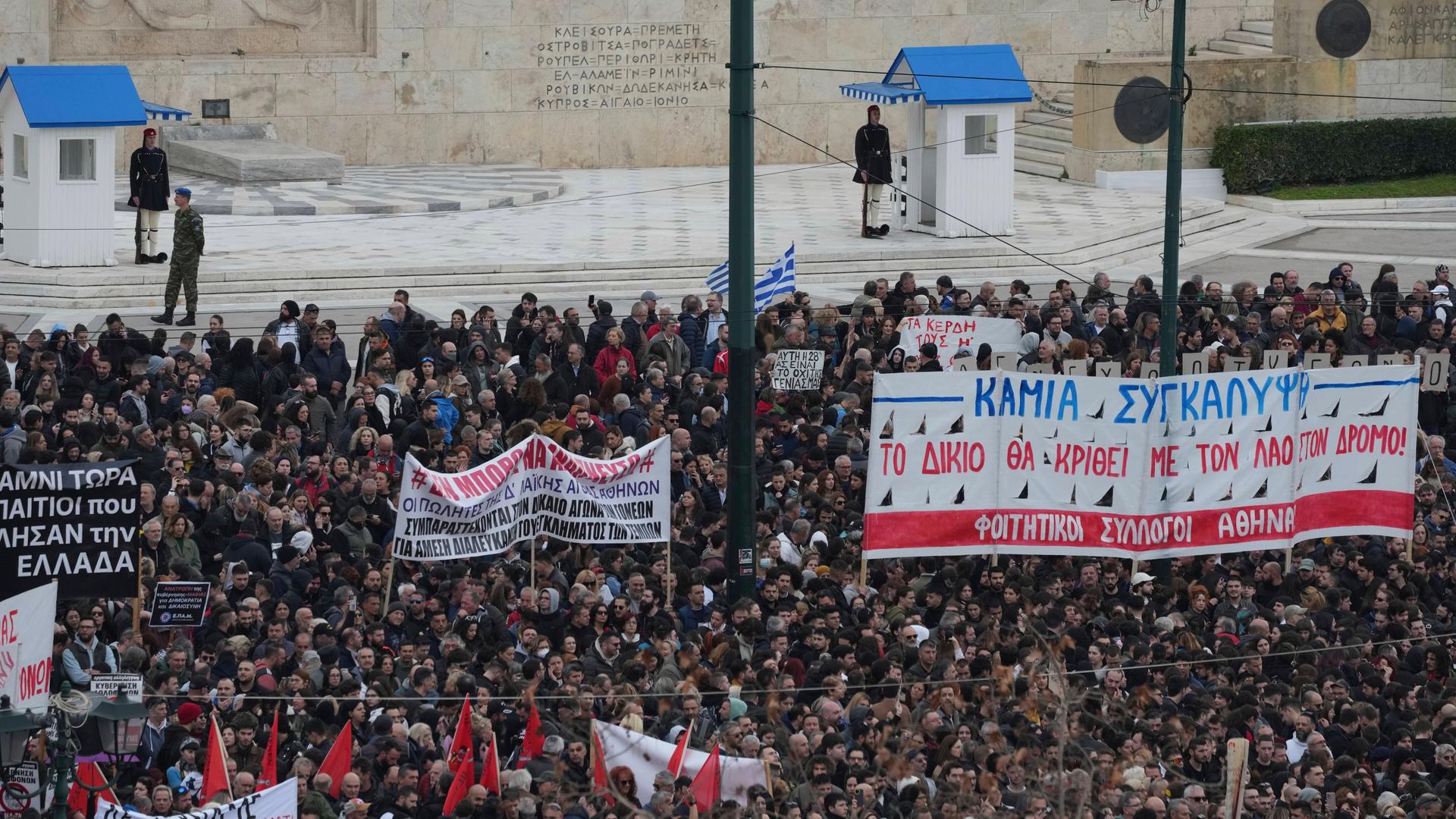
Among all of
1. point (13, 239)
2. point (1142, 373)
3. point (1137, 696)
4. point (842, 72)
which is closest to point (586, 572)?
point (1137, 696)

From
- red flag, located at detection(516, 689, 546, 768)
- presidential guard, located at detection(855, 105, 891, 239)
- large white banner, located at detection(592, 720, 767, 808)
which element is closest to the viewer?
large white banner, located at detection(592, 720, 767, 808)

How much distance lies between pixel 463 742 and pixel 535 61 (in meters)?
27.3

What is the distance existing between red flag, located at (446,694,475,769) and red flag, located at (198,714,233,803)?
1.34m

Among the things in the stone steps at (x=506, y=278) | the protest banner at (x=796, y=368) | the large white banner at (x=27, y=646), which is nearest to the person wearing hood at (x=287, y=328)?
the protest banner at (x=796, y=368)

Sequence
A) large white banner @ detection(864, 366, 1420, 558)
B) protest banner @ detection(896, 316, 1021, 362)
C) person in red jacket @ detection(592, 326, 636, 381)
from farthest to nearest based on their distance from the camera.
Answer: protest banner @ detection(896, 316, 1021, 362) < person in red jacket @ detection(592, 326, 636, 381) < large white banner @ detection(864, 366, 1420, 558)

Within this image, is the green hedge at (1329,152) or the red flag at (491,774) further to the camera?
the green hedge at (1329,152)

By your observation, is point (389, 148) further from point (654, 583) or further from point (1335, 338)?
point (654, 583)

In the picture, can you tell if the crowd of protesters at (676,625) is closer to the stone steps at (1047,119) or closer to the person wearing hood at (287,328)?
the person wearing hood at (287,328)

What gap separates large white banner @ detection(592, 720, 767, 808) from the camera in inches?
543

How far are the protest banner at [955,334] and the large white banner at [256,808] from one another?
10486 millimetres

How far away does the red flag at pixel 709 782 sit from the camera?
13688mm

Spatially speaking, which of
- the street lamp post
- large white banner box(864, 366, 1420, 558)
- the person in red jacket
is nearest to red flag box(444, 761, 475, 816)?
the street lamp post

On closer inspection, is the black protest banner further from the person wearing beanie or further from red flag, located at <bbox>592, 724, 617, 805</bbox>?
the person wearing beanie

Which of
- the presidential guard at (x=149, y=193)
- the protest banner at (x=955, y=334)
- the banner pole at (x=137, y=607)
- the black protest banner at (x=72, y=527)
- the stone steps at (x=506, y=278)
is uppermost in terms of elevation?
the presidential guard at (x=149, y=193)
